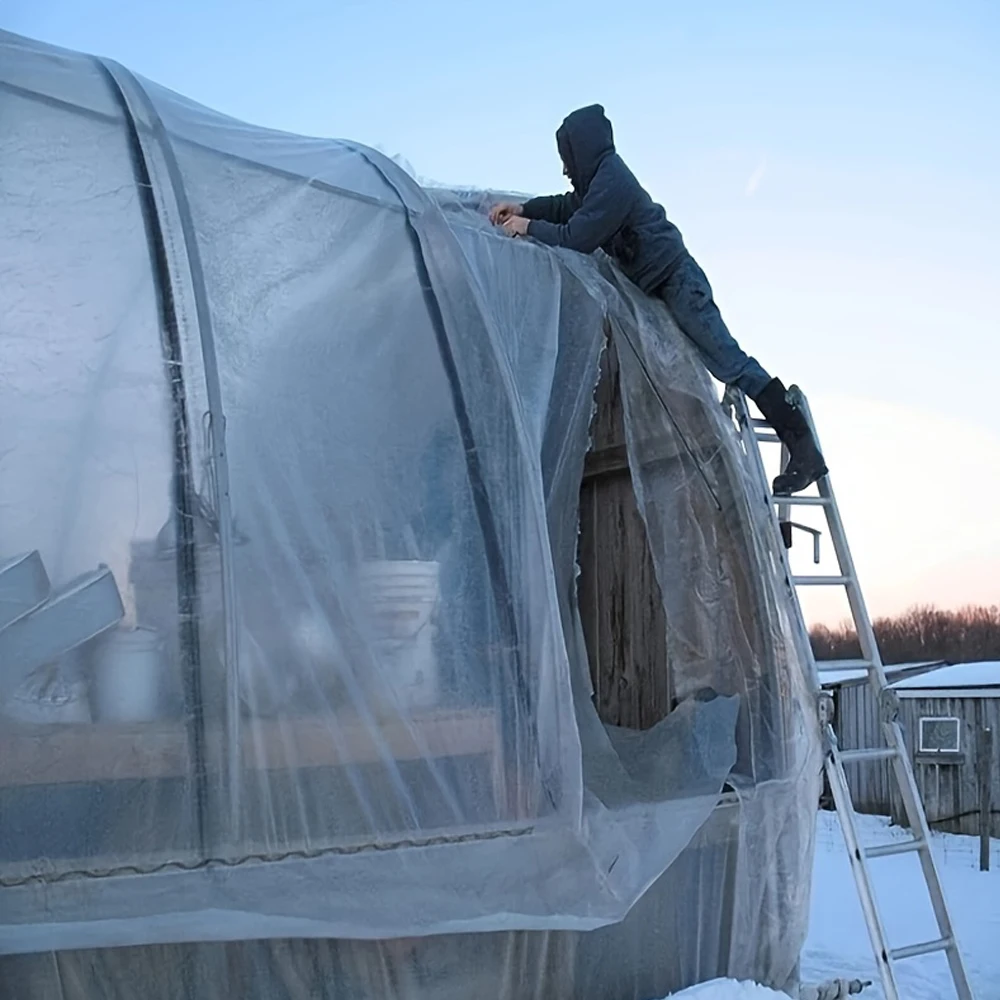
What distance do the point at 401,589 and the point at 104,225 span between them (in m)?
1.25

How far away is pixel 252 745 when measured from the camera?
9.18 feet

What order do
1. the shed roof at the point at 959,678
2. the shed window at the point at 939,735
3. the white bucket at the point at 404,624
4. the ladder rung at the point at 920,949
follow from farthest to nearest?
the shed roof at the point at 959,678 → the shed window at the point at 939,735 → the ladder rung at the point at 920,949 → the white bucket at the point at 404,624

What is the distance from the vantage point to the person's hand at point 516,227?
4141mm

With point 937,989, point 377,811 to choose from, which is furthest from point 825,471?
point 937,989

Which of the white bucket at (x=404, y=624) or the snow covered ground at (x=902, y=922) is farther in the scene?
the snow covered ground at (x=902, y=922)

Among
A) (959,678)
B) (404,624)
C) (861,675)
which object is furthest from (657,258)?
(959,678)

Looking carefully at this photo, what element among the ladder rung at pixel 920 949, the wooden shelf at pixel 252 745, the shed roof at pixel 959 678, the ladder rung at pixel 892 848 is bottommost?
the ladder rung at pixel 920 949

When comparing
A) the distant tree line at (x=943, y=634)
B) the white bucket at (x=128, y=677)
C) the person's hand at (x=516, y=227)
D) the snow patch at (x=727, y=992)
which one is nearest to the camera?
the white bucket at (x=128, y=677)

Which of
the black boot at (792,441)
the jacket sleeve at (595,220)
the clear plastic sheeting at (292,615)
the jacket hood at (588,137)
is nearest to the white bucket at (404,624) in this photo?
the clear plastic sheeting at (292,615)

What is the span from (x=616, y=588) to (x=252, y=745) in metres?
2.46

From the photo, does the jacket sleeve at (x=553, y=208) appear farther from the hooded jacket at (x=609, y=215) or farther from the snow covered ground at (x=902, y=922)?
the snow covered ground at (x=902, y=922)

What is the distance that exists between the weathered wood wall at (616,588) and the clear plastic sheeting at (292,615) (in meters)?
0.80

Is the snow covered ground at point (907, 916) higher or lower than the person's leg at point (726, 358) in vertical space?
lower

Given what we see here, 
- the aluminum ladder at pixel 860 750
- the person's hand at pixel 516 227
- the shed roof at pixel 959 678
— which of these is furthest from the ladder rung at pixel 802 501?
the shed roof at pixel 959 678
